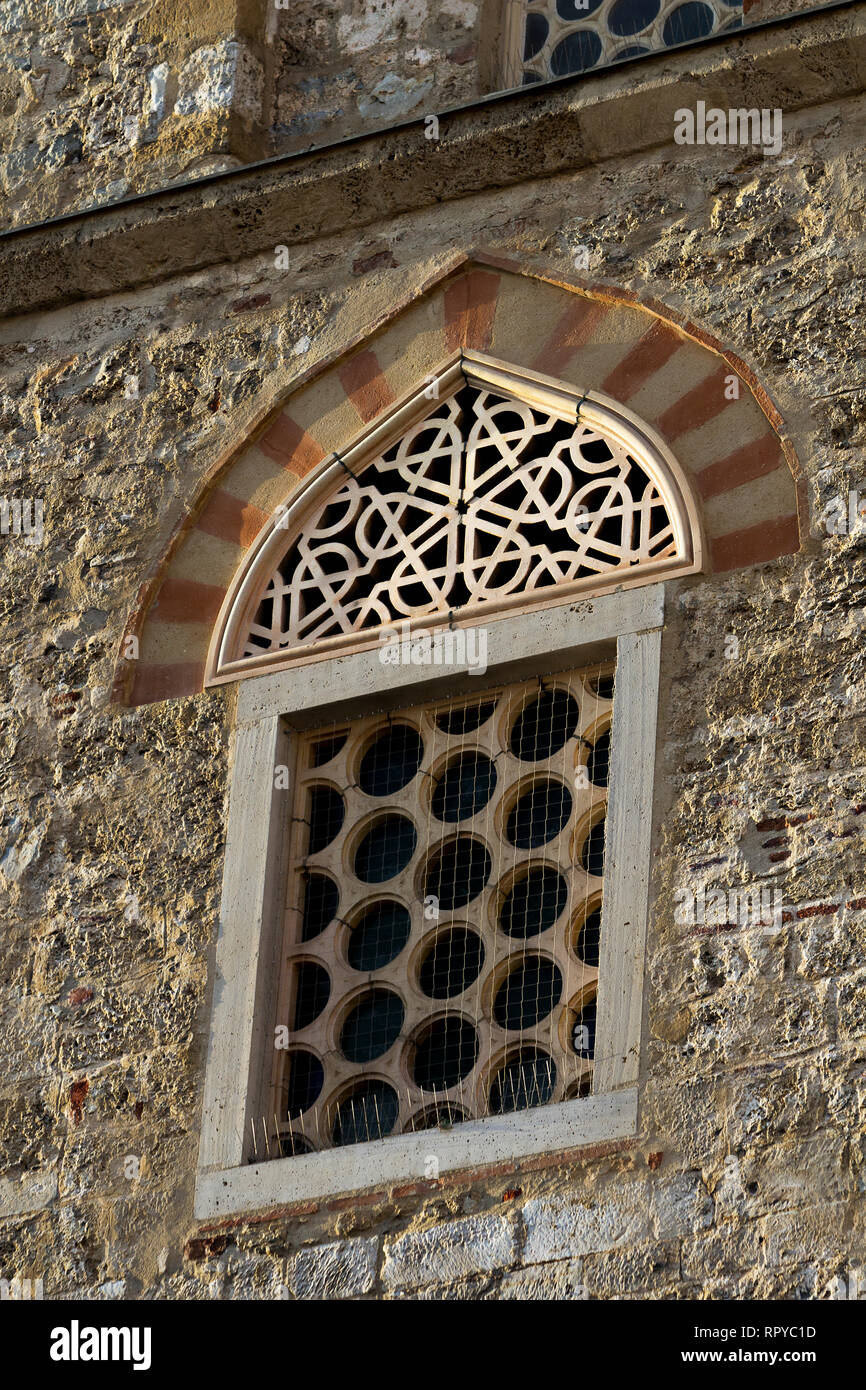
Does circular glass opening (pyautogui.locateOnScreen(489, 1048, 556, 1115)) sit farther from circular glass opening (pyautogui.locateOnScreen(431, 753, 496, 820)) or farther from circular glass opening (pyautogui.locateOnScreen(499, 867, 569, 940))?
circular glass opening (pyautogui.locateOnScreen(431, 753, 496, 820))

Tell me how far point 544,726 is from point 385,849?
566mm

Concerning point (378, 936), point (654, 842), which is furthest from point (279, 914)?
point (654, 842)

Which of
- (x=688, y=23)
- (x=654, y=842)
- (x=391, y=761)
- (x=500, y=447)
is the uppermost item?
(x=688, y=23)

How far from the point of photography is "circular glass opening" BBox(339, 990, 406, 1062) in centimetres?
823

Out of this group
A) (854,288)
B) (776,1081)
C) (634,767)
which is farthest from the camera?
(854,288)

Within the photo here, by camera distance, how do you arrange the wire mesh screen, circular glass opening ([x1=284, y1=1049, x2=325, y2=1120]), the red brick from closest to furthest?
1. the wire mesh screen
2. circular glass opening ([x1=284, y1=1049, x2=325, y2=1120])
3. the red brick

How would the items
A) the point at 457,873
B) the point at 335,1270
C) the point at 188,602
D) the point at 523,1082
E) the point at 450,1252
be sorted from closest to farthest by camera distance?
the point at 450,1252 < the point at 335,1270 < the point at 523,1082 < the point at 457,873 < the point at 188,602

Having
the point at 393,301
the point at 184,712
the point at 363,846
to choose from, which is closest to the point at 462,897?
the point at 363,846

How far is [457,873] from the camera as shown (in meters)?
8.39

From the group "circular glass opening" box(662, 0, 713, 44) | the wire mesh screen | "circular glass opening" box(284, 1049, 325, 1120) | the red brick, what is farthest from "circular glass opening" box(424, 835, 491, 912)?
"circular glass opening" box(662, 0, 713, 44)

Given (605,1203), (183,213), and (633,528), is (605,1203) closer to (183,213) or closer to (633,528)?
(633,528)

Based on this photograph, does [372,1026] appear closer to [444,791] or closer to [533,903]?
[533,903]

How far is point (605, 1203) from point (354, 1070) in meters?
0.96

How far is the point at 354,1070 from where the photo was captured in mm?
8211
